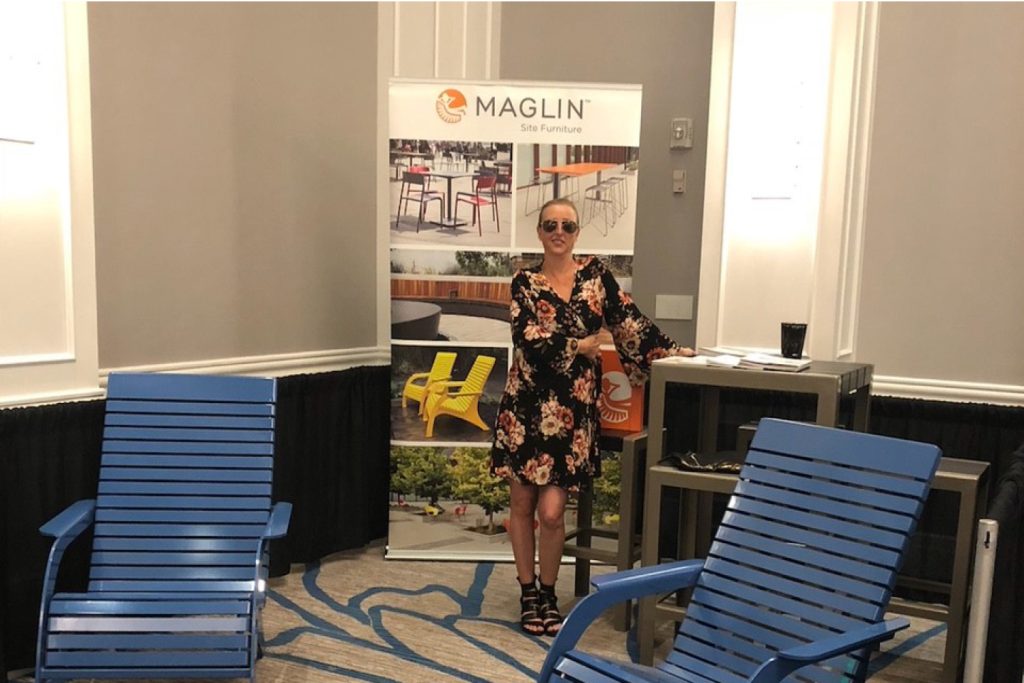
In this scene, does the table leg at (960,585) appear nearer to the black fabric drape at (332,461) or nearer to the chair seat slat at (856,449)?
the chair seat slat at (856,449)

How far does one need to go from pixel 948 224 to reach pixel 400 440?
2.57 m

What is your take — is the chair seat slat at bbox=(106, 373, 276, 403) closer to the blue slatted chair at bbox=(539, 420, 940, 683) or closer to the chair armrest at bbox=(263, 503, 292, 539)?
the chair armrest at bbox=(263, 503, 292, 539)

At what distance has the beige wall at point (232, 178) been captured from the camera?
11.3 ft

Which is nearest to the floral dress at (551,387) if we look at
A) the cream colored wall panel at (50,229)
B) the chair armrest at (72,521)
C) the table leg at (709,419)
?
the table leg at (709,419)

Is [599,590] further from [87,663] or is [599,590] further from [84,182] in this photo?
[84,182]

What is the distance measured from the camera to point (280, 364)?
4074 millimetres

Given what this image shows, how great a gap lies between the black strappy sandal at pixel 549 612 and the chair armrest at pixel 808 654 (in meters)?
1.64

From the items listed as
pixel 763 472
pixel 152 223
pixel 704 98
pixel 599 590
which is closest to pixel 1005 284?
pixel 704 98

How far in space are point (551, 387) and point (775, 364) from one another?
83 cm

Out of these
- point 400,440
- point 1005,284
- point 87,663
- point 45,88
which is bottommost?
point 87,663

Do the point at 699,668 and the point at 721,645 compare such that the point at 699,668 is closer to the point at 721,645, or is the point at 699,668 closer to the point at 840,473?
the point at 721,645

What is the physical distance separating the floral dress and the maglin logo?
953 millimetres

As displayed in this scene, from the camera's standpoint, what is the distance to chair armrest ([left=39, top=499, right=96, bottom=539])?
8.48 ft

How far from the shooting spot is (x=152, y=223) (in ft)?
11.7
